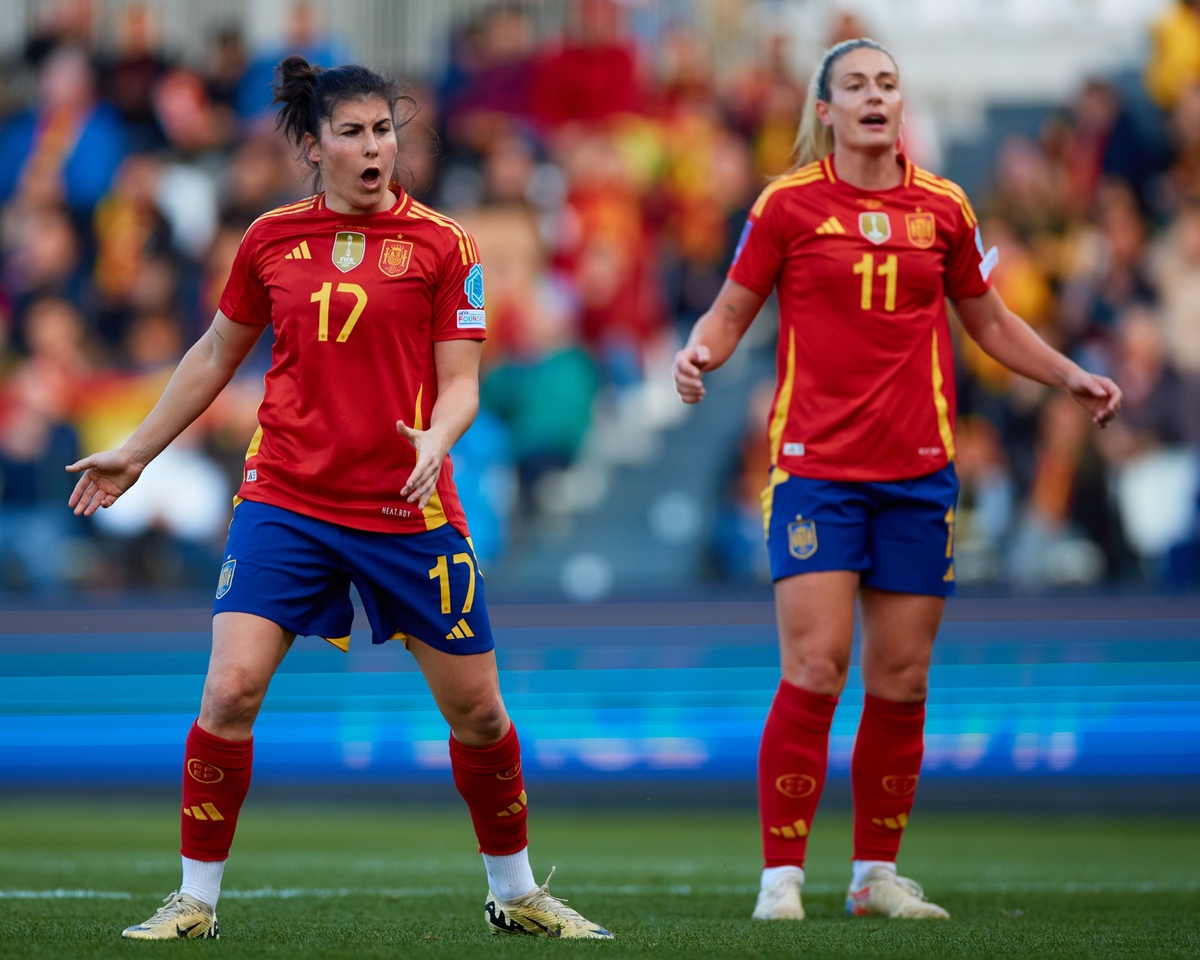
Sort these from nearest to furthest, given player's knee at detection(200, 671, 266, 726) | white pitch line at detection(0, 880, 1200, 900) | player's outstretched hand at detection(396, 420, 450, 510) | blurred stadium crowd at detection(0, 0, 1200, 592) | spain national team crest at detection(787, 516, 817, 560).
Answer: player's outstretched hand at detection(396, 420, 450, 510) → player's knee at detection(200, 671, 266, 726) → spain national team crest at detection(787, 516, 817, 560) → white pitch line at detection(0, 880, 1200, 900) → blurred stadium crowd at detection(0, 0, 1200, 592)

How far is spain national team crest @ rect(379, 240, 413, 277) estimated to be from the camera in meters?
4.46

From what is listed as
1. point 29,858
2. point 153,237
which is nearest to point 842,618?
point 29,858

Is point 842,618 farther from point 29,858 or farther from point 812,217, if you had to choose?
point 29,858

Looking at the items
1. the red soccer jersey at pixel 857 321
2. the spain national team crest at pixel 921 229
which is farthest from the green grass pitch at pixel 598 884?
the spain national team crest at pixel 921 229

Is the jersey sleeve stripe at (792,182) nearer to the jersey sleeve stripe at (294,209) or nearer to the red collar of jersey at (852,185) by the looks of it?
the red collar of jersey at (852,185)

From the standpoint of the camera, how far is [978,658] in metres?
9.30

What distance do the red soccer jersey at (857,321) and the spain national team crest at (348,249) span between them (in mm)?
1326

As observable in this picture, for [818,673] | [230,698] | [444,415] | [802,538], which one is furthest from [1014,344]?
[230,698]

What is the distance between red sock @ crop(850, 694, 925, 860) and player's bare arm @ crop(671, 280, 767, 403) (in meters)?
1.10

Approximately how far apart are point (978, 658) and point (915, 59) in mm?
7626

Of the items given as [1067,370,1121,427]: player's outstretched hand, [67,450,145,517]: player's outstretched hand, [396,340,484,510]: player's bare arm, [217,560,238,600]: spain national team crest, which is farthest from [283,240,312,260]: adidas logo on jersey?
[1067,370,1121,427]: player's outstretched hand

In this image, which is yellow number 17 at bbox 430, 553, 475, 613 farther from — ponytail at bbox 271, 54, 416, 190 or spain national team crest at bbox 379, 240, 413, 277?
ponytail at bbox 271, 54, 416, 190

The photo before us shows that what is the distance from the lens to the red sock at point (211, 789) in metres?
4.38

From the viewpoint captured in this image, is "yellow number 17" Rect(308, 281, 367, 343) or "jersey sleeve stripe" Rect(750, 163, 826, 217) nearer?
"yellow number 17" Rect(308, 281, 367, 343)
